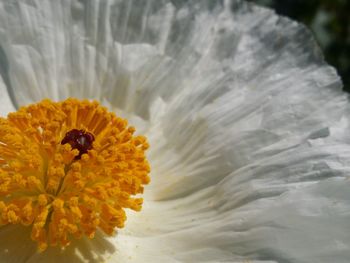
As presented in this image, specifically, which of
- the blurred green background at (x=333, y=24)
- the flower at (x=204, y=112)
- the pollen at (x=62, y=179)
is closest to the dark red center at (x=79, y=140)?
the pollen at (x=62, y=179)

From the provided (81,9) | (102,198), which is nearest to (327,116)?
(102,198)

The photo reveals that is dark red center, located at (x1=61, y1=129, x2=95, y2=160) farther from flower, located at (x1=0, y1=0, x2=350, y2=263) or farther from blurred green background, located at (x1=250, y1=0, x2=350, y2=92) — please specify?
blurred green background, located at (x1=250, y1=0, x2=350, y2=92)

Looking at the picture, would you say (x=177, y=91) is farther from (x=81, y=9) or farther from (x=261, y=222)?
(x=261, y=222)

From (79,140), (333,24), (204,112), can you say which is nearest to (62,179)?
(79,140)

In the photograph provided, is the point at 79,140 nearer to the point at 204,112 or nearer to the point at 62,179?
the point at 62,179

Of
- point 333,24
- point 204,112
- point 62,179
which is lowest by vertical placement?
point 62,179

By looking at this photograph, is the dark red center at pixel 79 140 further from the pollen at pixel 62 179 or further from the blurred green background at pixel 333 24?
the blurred green background at pixel 333 24

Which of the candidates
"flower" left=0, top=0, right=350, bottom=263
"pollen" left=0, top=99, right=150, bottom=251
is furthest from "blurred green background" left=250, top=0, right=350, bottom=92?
"pollen" left=0, top=99, right=150, bottom=251
